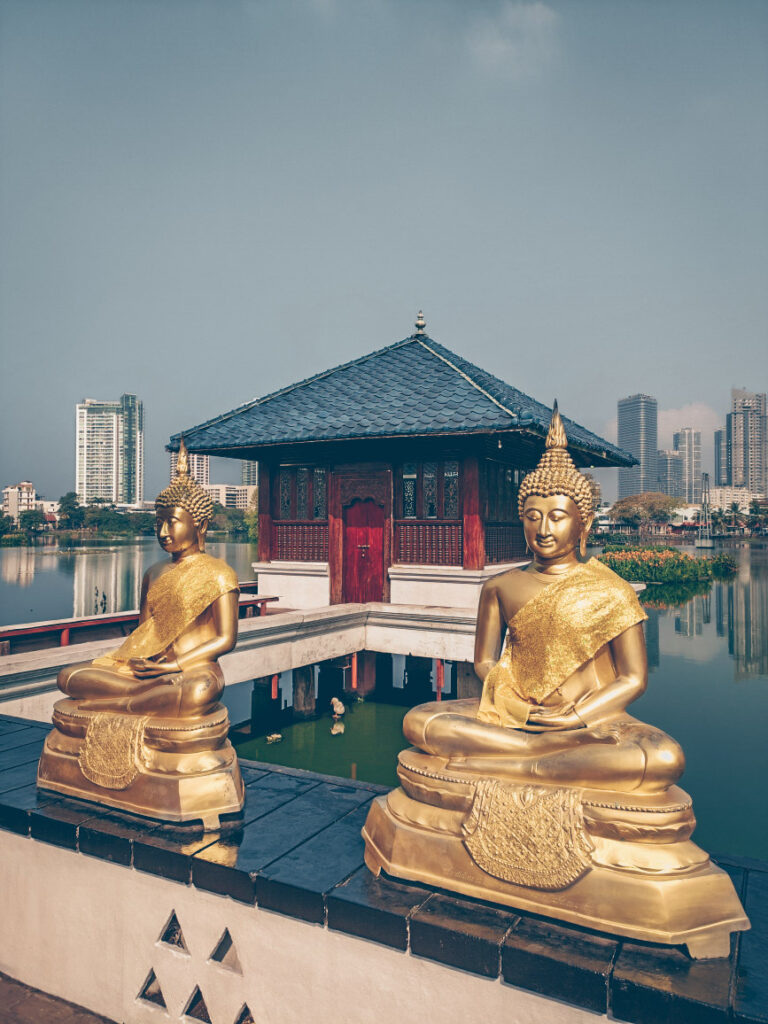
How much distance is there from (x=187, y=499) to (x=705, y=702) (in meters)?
10.5

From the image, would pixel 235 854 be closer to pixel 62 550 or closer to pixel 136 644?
pixel 136 644

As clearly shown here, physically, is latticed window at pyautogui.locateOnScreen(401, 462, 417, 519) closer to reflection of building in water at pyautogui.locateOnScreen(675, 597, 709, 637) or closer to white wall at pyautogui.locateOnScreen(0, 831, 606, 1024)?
white wall at pyautogui.locateOnScreen(0, 831, 606, 1024)

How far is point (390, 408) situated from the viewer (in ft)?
39.9

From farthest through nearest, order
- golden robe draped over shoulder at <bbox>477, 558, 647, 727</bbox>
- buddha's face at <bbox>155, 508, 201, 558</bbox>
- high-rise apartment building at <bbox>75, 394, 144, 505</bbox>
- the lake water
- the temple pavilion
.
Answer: high-rise apartment building at <bbox>75, 394, 144, 505</bbox>, the temple pavilion, the lake water, buddha's face at <bbox>155, 508, 201, 558</bbox>, golden robe draped over shoulder at <bbox>477, 558, 647, 727</bbox>

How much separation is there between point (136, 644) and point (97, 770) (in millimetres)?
792

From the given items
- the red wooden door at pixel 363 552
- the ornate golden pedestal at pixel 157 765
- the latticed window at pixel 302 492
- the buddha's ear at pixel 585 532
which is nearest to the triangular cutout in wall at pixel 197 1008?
the ornate golden pedestal at pixel 157 765

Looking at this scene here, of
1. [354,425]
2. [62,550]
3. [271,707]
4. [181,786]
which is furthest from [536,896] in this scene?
[62,550]

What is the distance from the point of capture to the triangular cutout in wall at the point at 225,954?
351cm

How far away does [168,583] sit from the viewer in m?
4.57

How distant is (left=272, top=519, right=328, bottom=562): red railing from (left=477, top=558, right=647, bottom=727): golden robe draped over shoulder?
9891 mm

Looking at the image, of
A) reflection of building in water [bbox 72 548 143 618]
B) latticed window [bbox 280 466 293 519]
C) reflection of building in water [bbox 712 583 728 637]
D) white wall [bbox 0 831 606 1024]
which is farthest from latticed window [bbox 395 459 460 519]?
reflection of building in water [bbox 712 583 728 637]

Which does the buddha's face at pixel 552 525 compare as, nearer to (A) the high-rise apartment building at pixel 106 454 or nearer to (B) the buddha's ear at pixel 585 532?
(B) the buddha's ear at pixel 585 532

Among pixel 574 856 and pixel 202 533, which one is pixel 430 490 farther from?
pixel 574 856

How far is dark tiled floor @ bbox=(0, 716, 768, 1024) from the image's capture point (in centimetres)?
259
